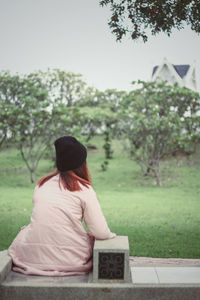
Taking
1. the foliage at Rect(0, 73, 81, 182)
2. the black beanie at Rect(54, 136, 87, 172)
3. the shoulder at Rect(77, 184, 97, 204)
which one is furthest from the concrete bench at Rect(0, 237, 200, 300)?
the foliage at Rect(0, 73, 81, 182)

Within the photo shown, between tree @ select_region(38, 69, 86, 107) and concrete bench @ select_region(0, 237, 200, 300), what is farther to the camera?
tree @ select_region(38, 69, 86, 107)

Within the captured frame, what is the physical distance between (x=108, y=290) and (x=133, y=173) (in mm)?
15827

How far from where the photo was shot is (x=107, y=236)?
3.06 metres

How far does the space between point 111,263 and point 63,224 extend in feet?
1.55

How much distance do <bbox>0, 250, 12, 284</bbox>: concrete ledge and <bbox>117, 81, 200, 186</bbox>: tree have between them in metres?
12.5

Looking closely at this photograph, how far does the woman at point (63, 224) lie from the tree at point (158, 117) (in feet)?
40.6

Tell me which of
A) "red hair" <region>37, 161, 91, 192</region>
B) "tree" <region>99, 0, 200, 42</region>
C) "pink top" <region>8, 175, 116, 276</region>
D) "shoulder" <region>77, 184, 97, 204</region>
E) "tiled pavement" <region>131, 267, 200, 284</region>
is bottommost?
"tiled pavement" <region>131, 267, 200, 284</region>

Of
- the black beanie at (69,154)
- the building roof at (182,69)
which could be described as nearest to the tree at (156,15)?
the black beanie at (69,154)

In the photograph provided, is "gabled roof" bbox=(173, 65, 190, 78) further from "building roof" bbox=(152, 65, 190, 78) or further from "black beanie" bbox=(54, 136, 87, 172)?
"black beanie" bbox=(54, 136, 87, 172)

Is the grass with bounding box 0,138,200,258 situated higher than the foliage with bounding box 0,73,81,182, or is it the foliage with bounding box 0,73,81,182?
the foliage with bounding box 0,73,81,182

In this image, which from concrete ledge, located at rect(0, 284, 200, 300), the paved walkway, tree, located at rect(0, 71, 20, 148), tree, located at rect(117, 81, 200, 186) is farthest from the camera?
tree, located at rect(0, 71, 20, 148)

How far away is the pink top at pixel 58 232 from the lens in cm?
293

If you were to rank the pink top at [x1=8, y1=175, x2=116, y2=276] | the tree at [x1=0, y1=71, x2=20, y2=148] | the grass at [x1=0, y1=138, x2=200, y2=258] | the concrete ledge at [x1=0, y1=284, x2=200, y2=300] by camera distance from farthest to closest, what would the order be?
the tree at [x1=0, y1=71, x2=20, y2=148]
the grass at [x1=0, y1=138, x2=200, y2=258]
the pink top at [x1=8, y1=175, x2=116, y2=276]
the concrete ledge at [x1=0, y1=284, x2=200, y2=300]

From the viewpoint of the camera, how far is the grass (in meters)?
6.48
